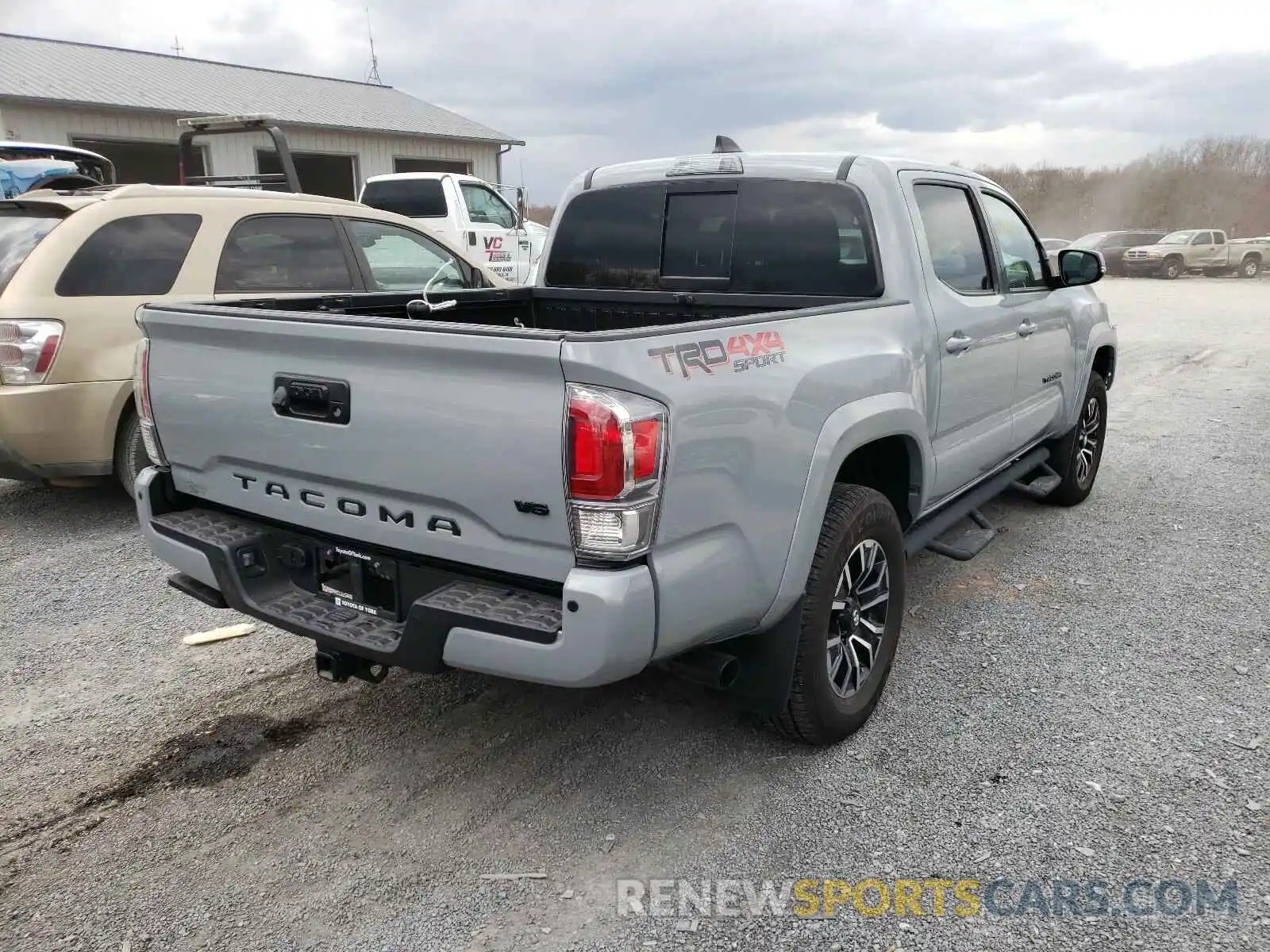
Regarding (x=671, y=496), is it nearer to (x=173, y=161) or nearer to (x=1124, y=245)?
(x=173, y=161)

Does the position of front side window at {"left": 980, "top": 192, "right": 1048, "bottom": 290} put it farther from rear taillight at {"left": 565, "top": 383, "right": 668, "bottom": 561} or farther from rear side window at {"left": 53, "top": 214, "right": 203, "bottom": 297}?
rear side window at {"left": 53, "top": 214, "right": 203, "bottom": 297}

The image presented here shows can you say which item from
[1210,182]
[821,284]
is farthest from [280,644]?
[1210,182]

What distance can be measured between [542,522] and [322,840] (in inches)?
48.0

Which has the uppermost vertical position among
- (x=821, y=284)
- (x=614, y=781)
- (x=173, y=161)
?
(x=173, y=161)

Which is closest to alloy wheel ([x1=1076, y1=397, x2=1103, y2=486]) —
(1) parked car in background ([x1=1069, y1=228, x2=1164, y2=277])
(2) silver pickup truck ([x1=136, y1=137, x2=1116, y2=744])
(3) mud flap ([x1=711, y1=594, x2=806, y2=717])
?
(2) silver pickup truck ([x1=136, y1=137, x2=1116, y2=744])

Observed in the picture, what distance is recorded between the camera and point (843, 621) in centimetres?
320

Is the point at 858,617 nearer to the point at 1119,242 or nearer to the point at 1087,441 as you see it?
the point at 1087,441

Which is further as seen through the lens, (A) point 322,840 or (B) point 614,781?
(B) point 614,781

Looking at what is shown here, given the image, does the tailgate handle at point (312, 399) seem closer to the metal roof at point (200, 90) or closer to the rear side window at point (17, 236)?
the rear side window at point (17, 236)

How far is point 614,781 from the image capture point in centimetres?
306

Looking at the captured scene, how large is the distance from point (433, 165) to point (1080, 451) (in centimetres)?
1989

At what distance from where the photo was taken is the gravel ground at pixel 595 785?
245cm

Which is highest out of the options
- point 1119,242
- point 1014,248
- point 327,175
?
point 327,175

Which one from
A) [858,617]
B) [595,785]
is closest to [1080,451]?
[858,617]
